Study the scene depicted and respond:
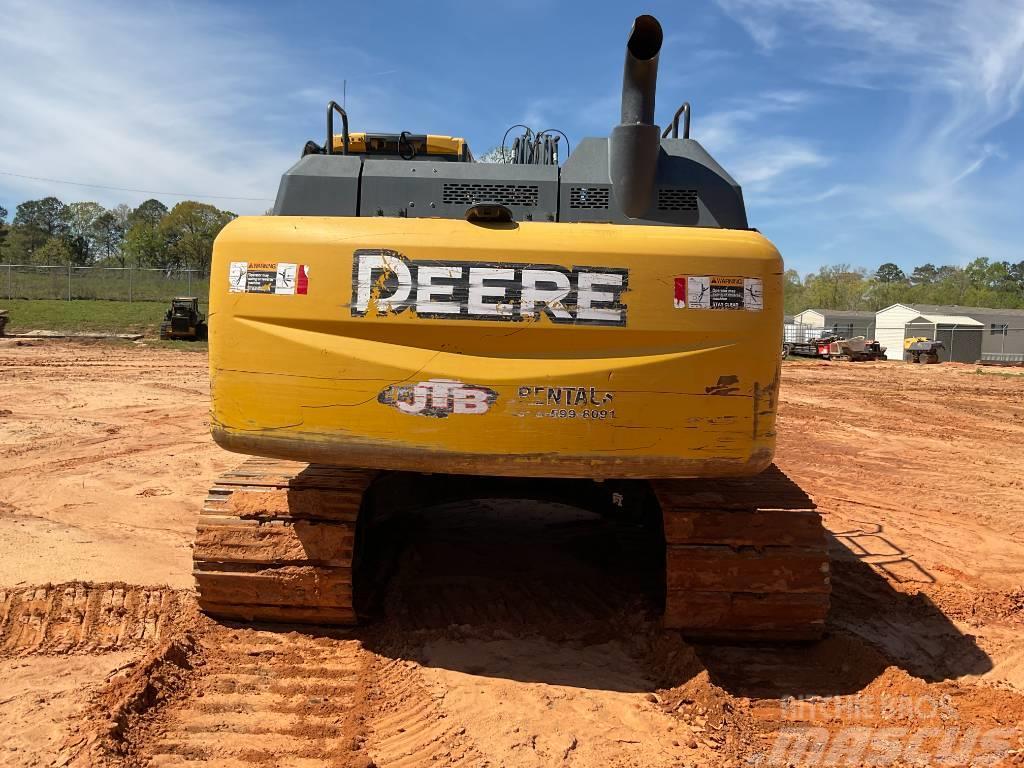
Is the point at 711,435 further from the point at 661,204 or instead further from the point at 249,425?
the point at 249,425

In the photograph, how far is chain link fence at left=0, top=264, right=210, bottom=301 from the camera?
108ft

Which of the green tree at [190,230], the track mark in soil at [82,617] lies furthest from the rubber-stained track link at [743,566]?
the green tree at [190,230]

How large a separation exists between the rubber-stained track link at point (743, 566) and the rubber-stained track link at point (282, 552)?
1.59 meters

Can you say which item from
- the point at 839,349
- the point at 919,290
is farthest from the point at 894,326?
the point at 919,290

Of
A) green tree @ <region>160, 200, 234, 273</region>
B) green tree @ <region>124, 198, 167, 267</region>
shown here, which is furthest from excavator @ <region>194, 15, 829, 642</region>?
green tree @ <region>124, 198, 167, 267</region>

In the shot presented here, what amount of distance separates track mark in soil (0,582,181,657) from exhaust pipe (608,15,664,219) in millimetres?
3201

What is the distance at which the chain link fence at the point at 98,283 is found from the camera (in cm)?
3284

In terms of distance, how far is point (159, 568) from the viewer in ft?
15.6

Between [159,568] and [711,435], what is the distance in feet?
11.7

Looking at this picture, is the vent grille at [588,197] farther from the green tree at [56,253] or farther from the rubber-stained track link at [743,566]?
the green tree at [56,253]

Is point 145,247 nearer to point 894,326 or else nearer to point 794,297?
point 894,326

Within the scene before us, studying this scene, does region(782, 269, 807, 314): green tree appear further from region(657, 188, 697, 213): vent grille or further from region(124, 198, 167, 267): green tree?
region(657, 188, 697, 213): vent grille

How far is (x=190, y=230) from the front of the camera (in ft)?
207

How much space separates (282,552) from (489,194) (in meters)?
2.04
